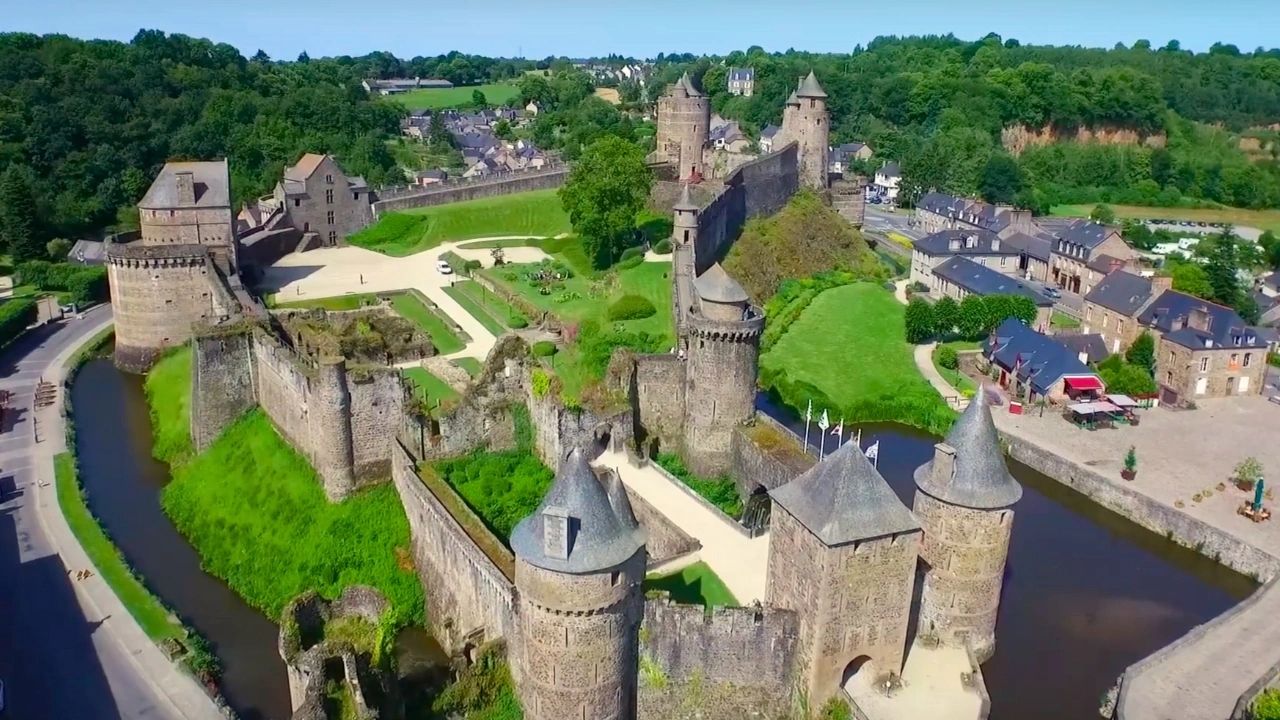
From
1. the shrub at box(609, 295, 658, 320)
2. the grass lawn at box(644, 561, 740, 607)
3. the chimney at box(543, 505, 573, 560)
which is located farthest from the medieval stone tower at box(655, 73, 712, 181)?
the chimney at box(543, 505, 573, 560)

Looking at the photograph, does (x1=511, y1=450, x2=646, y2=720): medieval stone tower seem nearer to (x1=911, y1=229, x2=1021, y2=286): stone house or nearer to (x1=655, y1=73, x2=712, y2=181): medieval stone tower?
(x1=655, y1=73, x2=712, y2=181): medieval stone tower

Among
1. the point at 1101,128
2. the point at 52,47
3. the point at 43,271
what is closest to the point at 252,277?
the point at 43,271

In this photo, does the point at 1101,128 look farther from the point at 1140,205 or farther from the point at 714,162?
the point at 714,162

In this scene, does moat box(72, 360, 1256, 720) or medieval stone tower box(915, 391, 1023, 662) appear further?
moat box(72, 360, 1256, 720)

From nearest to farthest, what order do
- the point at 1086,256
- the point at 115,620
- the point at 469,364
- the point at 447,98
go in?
the point at 115,620
the point at 469,364
the point at 1086,256
the point at 447,98

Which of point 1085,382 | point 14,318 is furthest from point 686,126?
point 14,318

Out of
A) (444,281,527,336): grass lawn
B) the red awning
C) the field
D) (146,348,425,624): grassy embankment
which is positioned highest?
the field

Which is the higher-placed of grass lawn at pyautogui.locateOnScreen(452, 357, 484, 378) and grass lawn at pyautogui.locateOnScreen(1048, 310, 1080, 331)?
grass lawn at pyautogui.locateOnScreen(452, 357, 484, 378)

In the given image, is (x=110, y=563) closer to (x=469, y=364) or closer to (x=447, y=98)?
(x=469, y=364)
